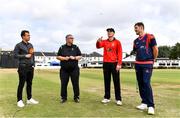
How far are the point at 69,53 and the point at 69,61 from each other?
0.24 m

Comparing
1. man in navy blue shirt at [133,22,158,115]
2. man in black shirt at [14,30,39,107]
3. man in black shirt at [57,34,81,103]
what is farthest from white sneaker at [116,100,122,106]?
man in black shirt at [14,30,39,107]

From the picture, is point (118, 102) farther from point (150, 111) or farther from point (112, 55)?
point (150, 111)

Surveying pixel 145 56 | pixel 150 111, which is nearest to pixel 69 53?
pixel 145 56

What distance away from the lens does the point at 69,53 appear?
11164 mm

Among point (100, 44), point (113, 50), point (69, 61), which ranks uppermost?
point (100, 44)

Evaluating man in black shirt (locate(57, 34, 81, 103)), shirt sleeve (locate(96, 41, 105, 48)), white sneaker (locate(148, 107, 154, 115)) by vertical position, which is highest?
shirt sleeve (locate(96, 41, 105, 48))

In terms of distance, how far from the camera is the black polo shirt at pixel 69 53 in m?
11.2

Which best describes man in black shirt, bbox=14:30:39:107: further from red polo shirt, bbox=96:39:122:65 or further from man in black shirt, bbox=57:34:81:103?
red polo shirt, bbox=96:39:122:65

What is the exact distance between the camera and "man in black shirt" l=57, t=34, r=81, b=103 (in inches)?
438

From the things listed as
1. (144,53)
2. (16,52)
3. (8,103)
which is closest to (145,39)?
(144,53)

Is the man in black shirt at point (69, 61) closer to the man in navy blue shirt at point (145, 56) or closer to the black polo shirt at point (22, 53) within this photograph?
the black polo shirt at point (22, 53)

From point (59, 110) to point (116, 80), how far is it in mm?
2055

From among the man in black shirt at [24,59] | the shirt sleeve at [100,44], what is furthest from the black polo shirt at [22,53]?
the shirt sleeve at [100,44]

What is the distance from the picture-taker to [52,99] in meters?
12.1
